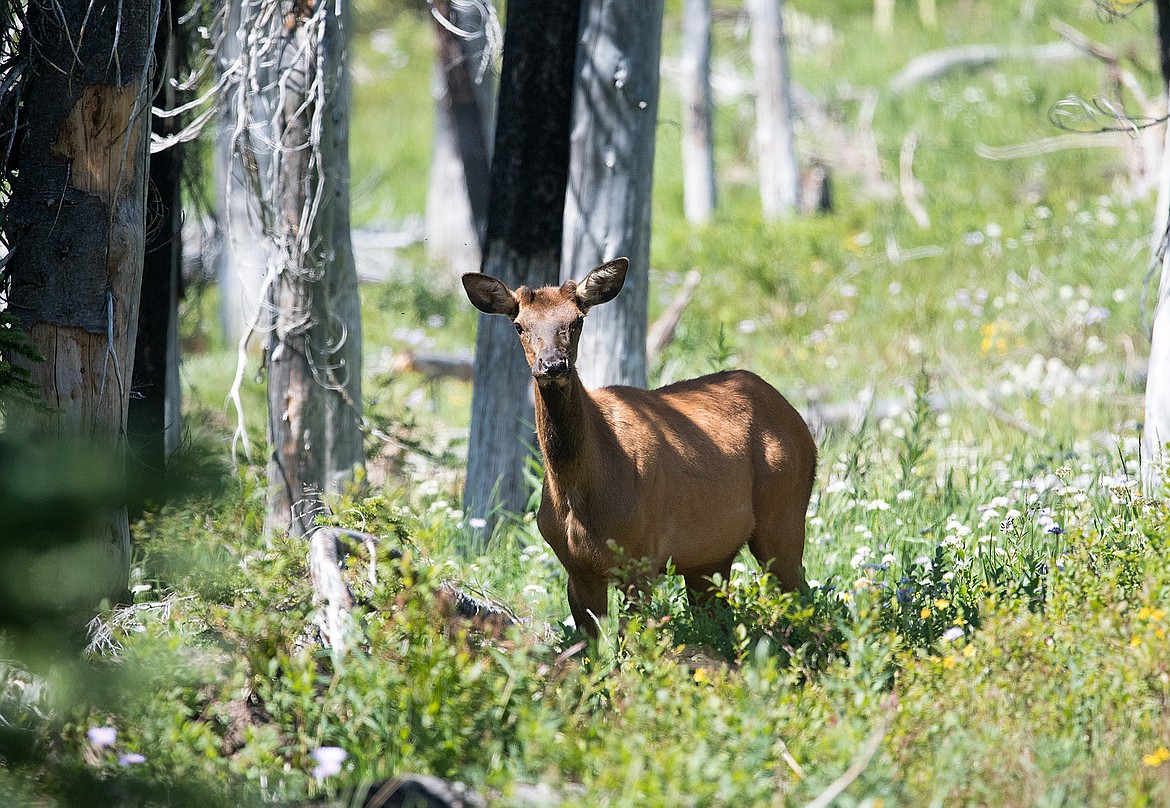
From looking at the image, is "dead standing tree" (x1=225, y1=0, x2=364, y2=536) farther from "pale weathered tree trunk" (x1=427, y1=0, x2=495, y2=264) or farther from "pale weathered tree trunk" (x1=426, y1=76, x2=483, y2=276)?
"pale weathered tree trunk" (x1=426, y1=76, x2=483, y2=276)

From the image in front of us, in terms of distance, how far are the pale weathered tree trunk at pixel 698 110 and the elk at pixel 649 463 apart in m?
11.2

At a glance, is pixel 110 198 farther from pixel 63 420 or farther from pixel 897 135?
pixel 897 135

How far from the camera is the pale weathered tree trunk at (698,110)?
16250 millimetres

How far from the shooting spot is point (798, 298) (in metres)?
12.8

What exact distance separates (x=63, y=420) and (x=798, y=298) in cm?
923

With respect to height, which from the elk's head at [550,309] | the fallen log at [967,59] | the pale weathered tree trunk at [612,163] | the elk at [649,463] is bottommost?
the elk at [649,463]

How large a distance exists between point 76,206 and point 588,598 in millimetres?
2586

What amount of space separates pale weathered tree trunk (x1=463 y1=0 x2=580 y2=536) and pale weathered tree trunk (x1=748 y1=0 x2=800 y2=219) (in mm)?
9398

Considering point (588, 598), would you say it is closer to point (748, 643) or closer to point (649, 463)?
point (649, 463)

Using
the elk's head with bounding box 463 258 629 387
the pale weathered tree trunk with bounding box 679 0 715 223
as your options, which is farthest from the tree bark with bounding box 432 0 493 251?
the elk's head with bounding box 463 258 629 387

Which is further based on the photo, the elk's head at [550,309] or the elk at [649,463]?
the elk at [649,463]

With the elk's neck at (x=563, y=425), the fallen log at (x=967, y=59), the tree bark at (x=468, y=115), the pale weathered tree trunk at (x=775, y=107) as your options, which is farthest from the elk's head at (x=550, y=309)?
the fallen log at (x=967, y=59)

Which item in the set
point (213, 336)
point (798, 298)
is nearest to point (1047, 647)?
point (798, 298)

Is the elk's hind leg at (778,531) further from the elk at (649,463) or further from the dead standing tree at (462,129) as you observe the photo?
the dead standing tree at (462,129)
